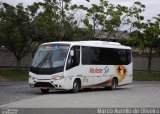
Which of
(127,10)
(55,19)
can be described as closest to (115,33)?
(127,10)

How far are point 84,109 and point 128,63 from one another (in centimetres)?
1715

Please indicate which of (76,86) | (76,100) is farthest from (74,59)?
(76,100)

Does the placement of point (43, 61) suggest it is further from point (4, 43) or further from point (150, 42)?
point (150, 42)

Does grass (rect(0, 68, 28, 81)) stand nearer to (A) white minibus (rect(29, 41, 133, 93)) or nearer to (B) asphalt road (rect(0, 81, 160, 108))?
(A) white minibus (rect(29, 41, 133, 93))

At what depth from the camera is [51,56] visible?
26.1 m

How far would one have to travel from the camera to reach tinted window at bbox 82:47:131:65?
28.3 metres

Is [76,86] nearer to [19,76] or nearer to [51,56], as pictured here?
[51,56]

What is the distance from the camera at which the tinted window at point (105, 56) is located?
28.3 metres

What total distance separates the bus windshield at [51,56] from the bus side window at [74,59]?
0.39 meters

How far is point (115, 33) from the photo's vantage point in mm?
55281

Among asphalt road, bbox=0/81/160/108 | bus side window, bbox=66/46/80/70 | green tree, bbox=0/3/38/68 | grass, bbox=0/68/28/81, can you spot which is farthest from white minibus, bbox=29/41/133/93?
green tree, bbox=0/3/38/68

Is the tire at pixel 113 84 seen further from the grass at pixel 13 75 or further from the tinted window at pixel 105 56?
the grass at pixel 13 75

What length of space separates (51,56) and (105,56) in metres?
5.42

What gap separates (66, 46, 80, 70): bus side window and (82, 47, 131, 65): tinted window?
68 centimetres
